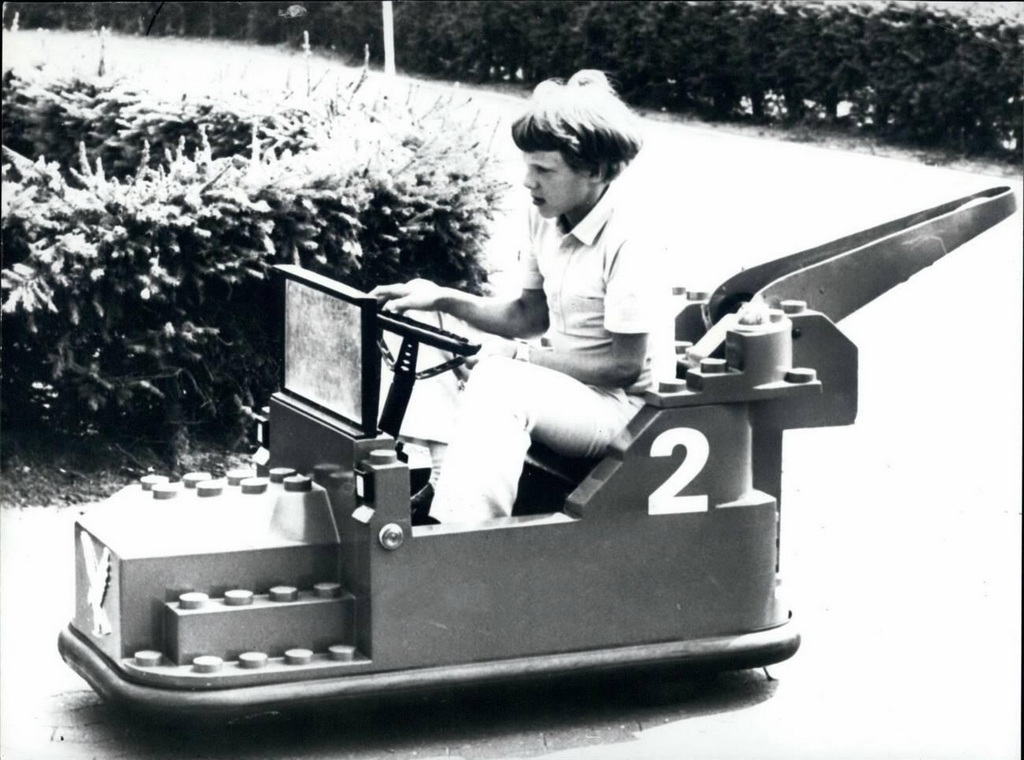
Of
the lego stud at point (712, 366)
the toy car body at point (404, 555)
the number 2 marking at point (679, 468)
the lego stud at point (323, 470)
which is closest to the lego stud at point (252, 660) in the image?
the toy car body at point (404, 555)

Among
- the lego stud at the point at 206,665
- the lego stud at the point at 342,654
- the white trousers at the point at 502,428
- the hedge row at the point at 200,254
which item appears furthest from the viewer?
the hedge row at the point at 200,254

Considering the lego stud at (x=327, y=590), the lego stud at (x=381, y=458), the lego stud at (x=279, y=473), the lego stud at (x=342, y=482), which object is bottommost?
the lego stud at (x=327, y=590)

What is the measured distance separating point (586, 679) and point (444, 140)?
11.5 ft

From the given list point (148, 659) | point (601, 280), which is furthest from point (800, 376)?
point (148, 659)

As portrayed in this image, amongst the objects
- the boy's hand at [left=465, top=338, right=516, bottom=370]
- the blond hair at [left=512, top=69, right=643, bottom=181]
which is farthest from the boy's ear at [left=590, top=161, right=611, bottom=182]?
the boy's hand at [left=465, top=338, right=516, bottom=370]

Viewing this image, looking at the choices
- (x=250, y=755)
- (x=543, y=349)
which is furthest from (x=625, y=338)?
(x=250, y=755)

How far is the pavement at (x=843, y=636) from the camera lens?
4.60 metres

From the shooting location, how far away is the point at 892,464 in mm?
7320

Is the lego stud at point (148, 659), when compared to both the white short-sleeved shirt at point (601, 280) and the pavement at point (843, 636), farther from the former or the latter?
the white short-sleeved shirt at point (601, 280)

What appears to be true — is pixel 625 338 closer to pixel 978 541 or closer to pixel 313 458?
pixel 313 458

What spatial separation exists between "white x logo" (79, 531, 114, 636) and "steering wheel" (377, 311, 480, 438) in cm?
82

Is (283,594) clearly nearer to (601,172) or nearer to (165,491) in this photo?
(165,491)

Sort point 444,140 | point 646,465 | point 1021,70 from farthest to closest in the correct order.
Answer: point 1021,70 → point 444,140 → point 646,465

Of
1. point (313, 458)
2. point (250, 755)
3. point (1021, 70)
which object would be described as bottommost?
point (250, 755)
